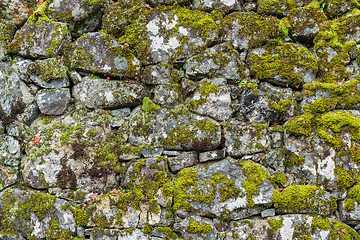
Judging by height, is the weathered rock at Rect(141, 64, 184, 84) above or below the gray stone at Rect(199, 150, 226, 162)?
above

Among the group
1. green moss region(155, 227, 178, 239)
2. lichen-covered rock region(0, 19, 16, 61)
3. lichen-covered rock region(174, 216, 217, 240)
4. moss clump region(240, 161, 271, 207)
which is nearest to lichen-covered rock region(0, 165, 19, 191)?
lichen-covered rock region(0, 19, 16, 61)

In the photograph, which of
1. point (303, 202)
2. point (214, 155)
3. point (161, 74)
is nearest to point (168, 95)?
point (161, 74)

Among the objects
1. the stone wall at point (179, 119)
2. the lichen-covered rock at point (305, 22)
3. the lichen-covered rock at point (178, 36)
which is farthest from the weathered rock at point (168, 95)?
the lichen-covered rock at point (305, 22)

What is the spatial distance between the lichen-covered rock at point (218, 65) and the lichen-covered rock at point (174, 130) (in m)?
0.98

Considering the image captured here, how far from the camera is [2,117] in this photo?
16.3 feet

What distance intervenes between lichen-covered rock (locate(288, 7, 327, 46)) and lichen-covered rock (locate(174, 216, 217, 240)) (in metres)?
4.84

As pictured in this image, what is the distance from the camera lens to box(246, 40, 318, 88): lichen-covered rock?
17.0 feet

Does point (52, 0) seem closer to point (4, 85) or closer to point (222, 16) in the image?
point (4, 85)

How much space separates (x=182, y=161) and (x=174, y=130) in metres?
0.71

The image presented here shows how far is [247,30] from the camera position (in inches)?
211

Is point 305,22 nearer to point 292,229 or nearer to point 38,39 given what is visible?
point 292,229

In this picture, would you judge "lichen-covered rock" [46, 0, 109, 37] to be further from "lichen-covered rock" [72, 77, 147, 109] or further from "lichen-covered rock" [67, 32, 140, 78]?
"lichen-covered rock" [72, 77, 147, 109]

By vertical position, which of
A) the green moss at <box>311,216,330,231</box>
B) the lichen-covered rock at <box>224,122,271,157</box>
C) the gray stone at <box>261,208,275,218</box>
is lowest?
the green moss at <box>311,216,330,231</box>

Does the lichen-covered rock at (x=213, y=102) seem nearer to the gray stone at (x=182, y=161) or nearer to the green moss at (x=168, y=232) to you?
the gray stone at (x=182, y=161)
